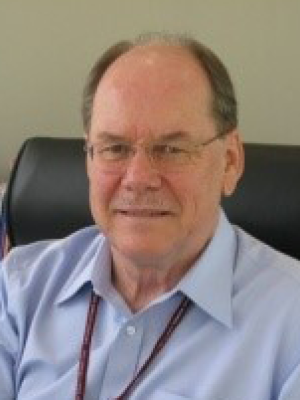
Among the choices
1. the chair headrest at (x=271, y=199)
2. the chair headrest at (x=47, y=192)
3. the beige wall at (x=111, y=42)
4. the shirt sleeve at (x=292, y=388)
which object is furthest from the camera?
the beige wall at (x=111, y=42)

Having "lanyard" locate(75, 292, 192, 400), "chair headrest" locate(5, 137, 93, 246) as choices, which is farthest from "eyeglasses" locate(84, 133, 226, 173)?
"chair headrest" locate(5, 137, 93, 246)

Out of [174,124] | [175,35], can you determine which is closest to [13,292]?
[174,124]

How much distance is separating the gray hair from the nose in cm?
14

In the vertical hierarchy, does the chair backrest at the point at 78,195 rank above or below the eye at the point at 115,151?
below

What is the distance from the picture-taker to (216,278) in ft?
3.70

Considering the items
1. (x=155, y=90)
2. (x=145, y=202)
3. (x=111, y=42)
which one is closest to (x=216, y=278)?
(x=145, y=202)

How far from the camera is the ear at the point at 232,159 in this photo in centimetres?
113


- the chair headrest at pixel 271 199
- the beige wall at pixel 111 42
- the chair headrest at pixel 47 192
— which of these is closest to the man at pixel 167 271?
the chair headrest at pixel 271 199

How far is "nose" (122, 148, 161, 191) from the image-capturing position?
105cm

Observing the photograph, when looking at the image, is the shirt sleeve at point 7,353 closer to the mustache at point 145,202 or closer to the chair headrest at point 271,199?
the mustache at point 145,202

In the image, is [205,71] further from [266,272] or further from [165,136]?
[266,272]

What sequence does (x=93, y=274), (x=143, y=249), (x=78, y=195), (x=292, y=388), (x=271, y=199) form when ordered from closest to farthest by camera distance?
(x=292, y=388) < (x=143, y=249) < (x=93, y=274) < (x=271, y=199) < (x=78, y=195)

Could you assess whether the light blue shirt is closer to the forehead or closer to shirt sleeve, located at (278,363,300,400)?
shirt sleeve, located at (278,363,300,400)

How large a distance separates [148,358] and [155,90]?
0.46 meters
